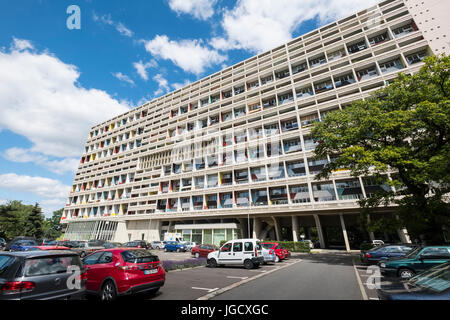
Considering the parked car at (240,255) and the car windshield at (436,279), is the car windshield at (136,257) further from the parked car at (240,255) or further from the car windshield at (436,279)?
the parked car at (240,255)

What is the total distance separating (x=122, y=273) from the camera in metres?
5.49

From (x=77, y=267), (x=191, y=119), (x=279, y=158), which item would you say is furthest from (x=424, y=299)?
(x=191, y=119)

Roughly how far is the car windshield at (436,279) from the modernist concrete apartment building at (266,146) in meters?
22.9

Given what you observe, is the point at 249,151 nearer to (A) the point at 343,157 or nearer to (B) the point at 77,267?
(A) the point at 343,157

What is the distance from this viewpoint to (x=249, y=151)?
33.1 metres

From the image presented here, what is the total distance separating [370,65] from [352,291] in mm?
33508

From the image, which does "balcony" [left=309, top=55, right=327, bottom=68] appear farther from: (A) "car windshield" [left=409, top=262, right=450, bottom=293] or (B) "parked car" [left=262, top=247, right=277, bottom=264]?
(A) "car windshield" [left=409, top=262, right=450, bottom=293]

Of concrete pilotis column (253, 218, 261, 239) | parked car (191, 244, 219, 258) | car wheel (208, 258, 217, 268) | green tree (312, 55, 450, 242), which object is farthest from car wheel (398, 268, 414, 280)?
concrete pilotis column (253, 218, 261, 239)

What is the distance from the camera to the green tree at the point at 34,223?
51.7 metres

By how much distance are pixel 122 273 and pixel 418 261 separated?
1114 centimetres

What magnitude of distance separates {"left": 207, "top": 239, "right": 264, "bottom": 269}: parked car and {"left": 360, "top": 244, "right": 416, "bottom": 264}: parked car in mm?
6370

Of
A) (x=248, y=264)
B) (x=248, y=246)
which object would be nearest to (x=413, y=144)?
(x=248, y=246)

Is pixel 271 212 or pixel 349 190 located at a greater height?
pixel 349 190

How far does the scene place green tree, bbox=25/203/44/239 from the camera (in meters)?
51.7
